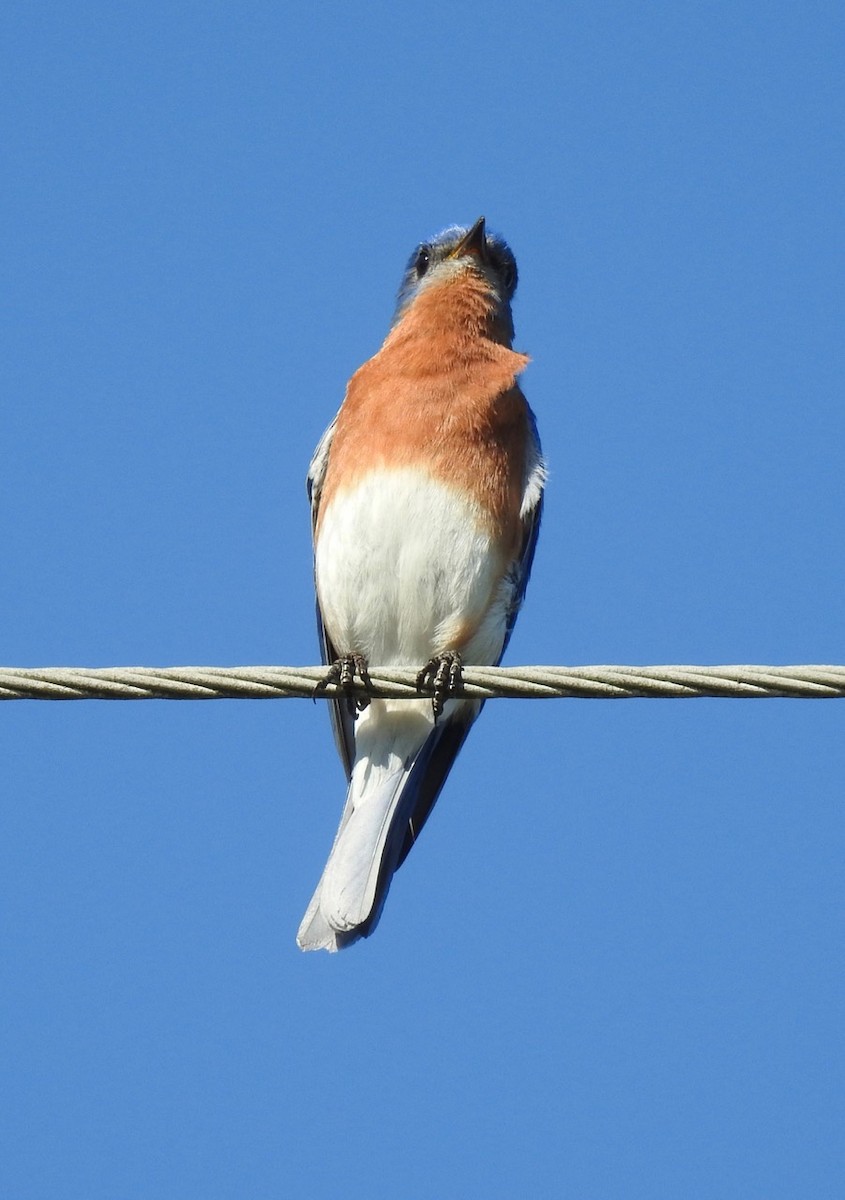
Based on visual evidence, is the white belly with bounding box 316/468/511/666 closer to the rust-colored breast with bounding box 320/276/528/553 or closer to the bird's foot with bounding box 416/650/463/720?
the rust-colored breast with bounding box 320/276/528/553

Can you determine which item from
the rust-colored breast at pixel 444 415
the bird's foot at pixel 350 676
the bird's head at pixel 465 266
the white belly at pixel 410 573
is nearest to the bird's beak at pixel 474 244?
the bird's head at pixel 465 266

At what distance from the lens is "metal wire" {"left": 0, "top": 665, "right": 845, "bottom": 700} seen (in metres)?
4.76

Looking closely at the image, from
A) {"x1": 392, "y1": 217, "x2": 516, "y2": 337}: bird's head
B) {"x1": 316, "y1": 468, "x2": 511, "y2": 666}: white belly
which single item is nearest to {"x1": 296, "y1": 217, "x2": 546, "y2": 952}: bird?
{"x1": 316, "y1": 468, "x2": 511, "y2": 666}: white belly

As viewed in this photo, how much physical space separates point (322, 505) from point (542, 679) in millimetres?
2926

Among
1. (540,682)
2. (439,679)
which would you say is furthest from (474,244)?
(540,682)

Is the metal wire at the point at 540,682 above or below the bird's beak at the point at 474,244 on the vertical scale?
below

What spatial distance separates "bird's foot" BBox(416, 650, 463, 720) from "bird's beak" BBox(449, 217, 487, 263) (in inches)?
101

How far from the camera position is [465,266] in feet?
27.7

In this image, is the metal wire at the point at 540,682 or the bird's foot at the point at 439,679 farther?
the bird's foot at the point at 439,679

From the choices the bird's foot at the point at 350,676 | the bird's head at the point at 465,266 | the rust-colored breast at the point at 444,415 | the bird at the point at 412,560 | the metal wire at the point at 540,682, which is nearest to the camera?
the metal wire at the point at 540,682

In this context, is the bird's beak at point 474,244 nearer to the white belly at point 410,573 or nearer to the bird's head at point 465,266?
the bird's head at point 465,266

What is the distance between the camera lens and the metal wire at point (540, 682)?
4762mm

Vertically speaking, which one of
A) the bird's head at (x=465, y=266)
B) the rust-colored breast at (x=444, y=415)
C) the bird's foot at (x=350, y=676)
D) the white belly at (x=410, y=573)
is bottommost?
the bird's foot at (x=350, y=676)

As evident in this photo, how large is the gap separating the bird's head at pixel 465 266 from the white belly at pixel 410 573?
158 cm
